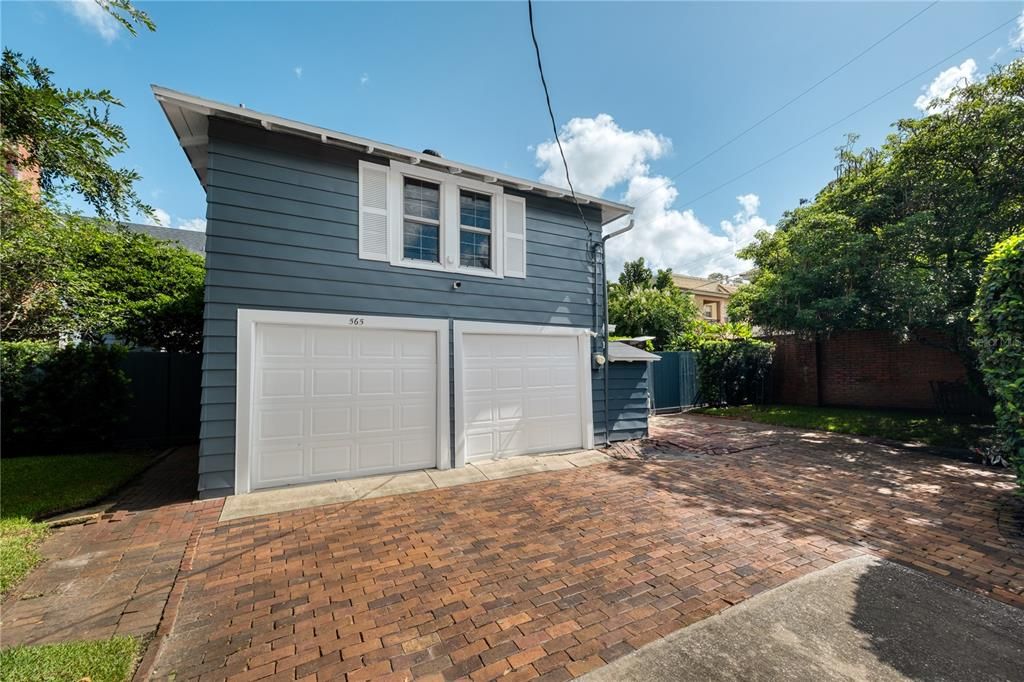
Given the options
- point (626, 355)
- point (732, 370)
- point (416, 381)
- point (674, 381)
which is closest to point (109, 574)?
point (416, 381)

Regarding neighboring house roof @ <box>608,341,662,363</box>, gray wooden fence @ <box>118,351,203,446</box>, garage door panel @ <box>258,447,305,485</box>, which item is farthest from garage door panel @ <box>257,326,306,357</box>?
neighboring house roof @ <box>608,341,662,363</box>

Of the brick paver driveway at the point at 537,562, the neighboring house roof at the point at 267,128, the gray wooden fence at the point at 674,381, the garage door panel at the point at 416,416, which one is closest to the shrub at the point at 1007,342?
the brick paver driveway at the point at 537,562

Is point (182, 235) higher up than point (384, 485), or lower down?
higher up

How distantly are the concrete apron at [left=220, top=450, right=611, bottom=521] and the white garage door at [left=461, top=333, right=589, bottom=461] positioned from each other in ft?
1.07

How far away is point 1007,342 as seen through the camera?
415 centimetres

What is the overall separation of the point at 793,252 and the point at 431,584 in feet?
37.8

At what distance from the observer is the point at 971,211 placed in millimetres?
7562

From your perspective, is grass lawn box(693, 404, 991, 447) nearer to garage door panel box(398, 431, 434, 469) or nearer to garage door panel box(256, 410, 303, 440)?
garage door panel box(398, 431, 434, 469)

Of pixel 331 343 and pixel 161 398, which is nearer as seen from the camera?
pixel 331 343

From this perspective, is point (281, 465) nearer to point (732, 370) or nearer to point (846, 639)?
point (846, 639)

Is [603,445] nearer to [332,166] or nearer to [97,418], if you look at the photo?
[332,166]

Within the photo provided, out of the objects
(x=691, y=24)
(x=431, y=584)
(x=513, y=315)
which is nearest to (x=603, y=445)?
(x=513, y=315)

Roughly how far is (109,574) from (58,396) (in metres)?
5.55

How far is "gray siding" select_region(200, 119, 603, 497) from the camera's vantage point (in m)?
4.86
